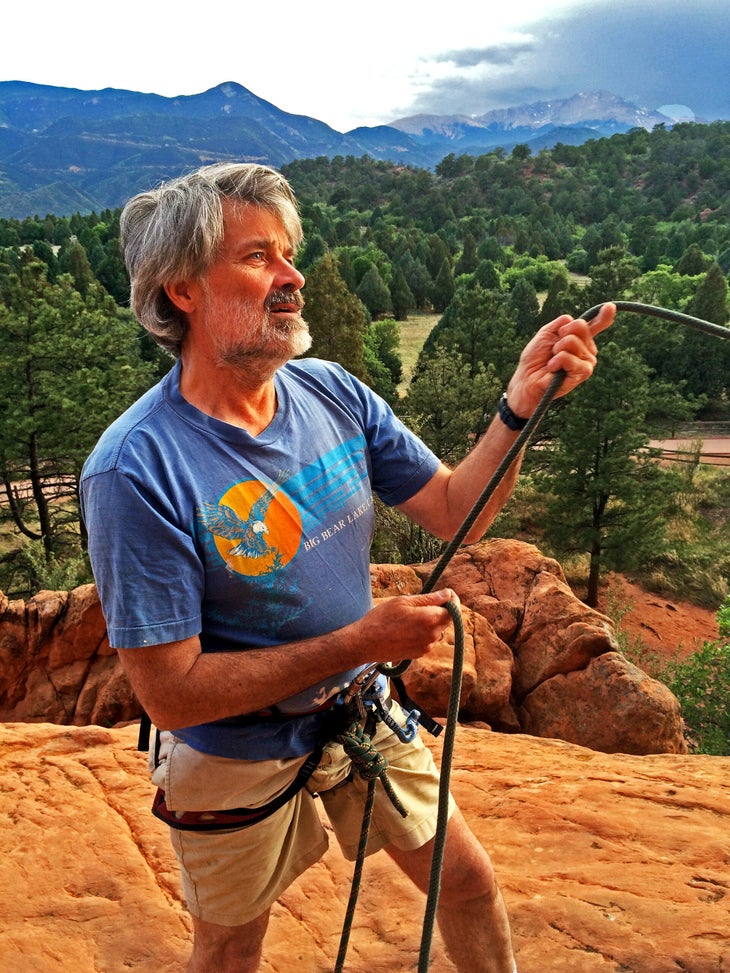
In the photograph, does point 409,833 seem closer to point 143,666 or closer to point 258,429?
point 143,666

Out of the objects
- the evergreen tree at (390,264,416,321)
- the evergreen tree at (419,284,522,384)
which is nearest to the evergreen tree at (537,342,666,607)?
the evergreen tree at (419,284,522,384)

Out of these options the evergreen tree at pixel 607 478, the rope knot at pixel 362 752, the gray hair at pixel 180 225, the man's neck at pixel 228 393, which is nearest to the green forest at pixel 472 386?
the evergreen tree at pixel 607 478

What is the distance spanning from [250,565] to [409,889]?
2.38 metres

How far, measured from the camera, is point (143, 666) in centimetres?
183

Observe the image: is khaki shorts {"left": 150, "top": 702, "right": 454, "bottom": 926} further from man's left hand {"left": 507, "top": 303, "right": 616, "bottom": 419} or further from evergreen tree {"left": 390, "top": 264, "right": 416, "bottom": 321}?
evergreen tree {"left": 390, "top": 264, "right": 416, "bottom": 321}

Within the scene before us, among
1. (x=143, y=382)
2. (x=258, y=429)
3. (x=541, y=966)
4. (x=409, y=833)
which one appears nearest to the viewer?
(x=258, y=429)

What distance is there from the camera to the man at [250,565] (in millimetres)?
1848

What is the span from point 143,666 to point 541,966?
2.15 meters

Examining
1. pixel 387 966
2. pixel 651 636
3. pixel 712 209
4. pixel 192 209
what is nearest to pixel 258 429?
pixel 192 209

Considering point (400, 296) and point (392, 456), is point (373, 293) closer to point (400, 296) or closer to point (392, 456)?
point (400, 296)

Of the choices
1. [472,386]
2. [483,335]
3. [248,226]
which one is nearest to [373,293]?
[483,335]

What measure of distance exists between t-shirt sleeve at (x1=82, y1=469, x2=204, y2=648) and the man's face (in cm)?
53

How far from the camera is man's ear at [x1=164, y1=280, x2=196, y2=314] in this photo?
2.12 metres

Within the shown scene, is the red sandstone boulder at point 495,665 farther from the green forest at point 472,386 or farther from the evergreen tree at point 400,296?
the evergreen tree at point 400,296
